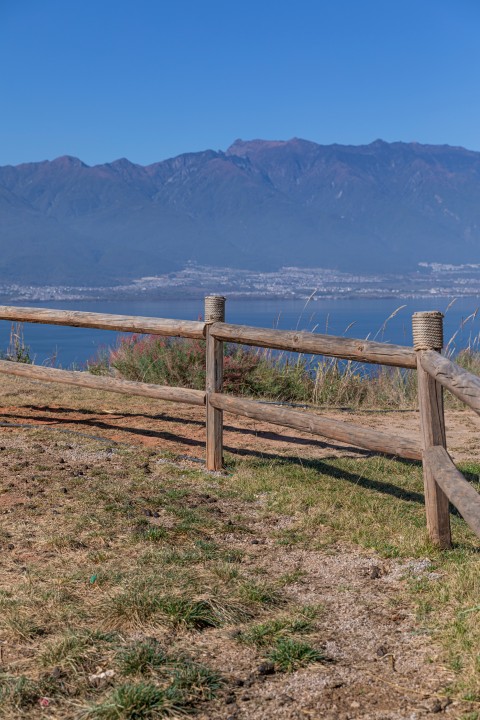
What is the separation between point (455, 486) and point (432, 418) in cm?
61

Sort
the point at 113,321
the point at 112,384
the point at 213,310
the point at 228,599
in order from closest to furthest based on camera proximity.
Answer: the point at 228,599, the point at 213,310, the point at 113,321, the point at 112,384

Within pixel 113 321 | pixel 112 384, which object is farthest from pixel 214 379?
pixel 112 384

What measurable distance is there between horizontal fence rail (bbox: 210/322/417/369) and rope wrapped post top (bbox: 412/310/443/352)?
0.15 metres

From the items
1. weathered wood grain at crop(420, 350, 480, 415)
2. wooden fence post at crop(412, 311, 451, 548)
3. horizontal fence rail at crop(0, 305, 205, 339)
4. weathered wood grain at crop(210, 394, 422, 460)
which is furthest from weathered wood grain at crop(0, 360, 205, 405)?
weathered wood grain at crop(420, 350, 480, 415)

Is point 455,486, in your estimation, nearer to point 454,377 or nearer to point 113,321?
point 454,377

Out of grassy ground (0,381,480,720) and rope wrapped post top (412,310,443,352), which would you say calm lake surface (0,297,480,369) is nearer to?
grassy ground (0,381,480,720)

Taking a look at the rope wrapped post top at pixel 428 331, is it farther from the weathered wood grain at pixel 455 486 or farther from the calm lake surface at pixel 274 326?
the calm lake surface at pixel 274 326

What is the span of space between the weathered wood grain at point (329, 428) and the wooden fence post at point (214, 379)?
0.11 metres

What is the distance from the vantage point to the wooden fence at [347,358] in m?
4.50

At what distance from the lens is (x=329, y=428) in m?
6.02

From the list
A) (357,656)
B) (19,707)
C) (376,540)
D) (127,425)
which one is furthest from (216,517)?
(127,425)

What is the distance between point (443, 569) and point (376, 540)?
0.63 metres

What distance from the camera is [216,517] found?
226 inches

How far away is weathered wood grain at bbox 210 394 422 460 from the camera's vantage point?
212 inches
